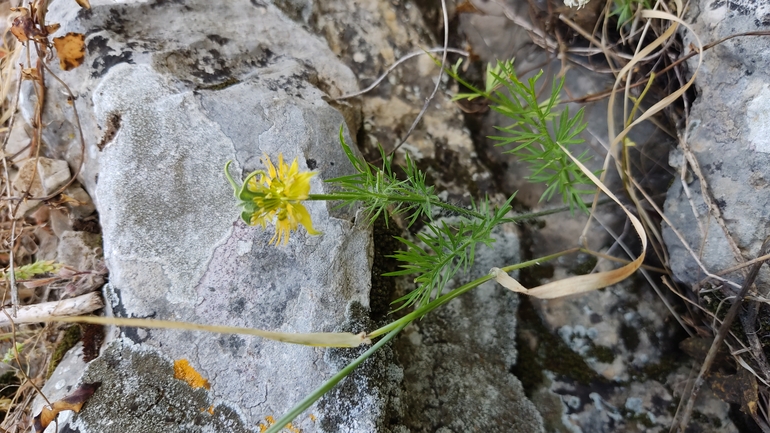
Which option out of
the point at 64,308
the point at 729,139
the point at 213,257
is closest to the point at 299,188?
the point at 213,257

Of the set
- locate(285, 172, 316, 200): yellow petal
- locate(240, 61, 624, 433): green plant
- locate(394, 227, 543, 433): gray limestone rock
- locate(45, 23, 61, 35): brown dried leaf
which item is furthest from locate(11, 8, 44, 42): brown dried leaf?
locate(394, 227, 543, 433): gray limestone rock

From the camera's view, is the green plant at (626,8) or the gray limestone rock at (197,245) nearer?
the gray limestone rock at (197,245)

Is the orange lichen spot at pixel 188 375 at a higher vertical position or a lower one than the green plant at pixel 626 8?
lower

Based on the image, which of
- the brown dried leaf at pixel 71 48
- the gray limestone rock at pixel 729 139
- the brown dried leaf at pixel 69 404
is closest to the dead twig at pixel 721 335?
the gray limestone rock at pixel 729 139

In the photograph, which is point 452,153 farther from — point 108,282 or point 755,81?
point 108,282

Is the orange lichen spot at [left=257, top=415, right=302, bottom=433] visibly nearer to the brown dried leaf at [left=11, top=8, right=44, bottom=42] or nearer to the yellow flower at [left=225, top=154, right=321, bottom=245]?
the yellow flower at [left=225, top=154, right=321, bottom=245]

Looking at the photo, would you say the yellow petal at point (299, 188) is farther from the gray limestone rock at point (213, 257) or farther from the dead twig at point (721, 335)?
the dead twig at point (721, 335)

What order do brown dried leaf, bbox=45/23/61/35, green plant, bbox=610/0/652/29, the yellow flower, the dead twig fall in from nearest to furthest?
the yellow flower < the dead twig < brown dried leaf, bbox=45/23/61/35 < green plant, bbox=610/0/652/29
